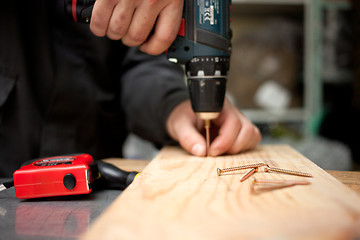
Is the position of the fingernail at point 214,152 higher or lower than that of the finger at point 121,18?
lower

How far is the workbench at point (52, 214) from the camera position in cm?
52

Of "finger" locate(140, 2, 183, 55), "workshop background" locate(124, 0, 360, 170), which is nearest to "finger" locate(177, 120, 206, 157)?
"finger" locate(140, 2, 183, 55)

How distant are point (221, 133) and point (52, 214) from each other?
526mm

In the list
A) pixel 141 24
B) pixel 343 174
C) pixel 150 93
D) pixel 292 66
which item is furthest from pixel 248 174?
pixel 292 66

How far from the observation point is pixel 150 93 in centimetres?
130

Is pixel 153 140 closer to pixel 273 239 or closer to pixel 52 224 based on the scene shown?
pixel 52 224

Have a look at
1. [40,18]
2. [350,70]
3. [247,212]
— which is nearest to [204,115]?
[247,212]

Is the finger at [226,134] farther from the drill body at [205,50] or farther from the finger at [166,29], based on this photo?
the finger at [166,29]

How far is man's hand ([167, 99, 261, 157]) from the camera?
0.93 meters

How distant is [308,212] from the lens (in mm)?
461

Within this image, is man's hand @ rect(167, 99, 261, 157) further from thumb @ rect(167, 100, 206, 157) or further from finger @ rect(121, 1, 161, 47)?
finger @ rect(121, 1, 161, 47)

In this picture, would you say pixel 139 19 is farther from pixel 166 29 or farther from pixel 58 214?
pixel 58 214

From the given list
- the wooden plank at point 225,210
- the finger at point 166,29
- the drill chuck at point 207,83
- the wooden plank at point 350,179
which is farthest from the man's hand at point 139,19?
the wooden plank at point 350,179

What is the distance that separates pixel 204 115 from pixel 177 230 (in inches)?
20.1
